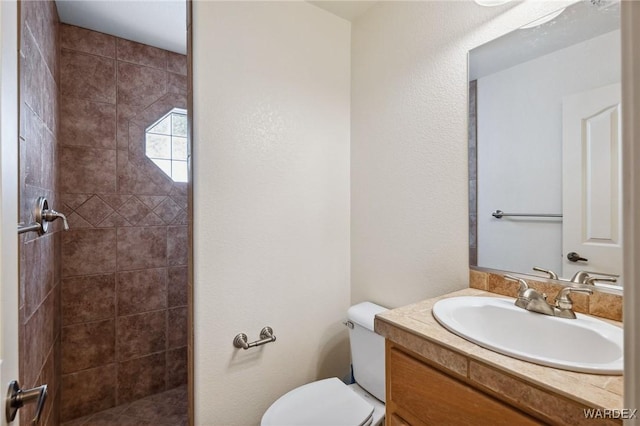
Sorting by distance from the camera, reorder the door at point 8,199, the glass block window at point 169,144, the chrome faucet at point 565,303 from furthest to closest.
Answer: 1. the glass block window at point 169,144
2. the chrome faucet at point 565,303
3. the door at point 8,199

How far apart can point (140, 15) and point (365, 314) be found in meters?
2.23

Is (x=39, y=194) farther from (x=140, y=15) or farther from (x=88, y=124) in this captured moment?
(x=140, y=15)

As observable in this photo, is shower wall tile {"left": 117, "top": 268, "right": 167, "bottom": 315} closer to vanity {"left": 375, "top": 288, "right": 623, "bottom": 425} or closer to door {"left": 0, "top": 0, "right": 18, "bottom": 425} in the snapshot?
door {"left": 0, "top": 0, "right": 18, "bottom": 425}

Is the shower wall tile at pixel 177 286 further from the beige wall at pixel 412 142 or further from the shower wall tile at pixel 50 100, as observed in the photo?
the beige wall at pixel 412 142

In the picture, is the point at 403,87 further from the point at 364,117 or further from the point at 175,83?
the point at 175,83

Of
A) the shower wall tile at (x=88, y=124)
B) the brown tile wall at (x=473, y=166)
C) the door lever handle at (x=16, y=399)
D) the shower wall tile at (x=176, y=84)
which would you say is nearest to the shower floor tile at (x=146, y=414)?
the door lever handle at (x=16, y=399)

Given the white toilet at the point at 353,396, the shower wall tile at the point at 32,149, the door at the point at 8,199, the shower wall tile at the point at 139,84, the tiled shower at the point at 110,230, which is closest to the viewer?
the door at the point at 8,199

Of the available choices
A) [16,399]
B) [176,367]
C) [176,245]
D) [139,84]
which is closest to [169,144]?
[139,84]

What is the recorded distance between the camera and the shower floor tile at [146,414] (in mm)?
1915

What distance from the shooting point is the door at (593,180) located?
0.89 metres

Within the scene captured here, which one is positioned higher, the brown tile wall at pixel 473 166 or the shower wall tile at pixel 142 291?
the brown tile wall at pixel 473 166

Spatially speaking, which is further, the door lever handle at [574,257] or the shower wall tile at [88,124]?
the shower wall tile at [88,124]

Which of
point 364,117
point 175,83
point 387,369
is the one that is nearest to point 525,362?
point 387,369

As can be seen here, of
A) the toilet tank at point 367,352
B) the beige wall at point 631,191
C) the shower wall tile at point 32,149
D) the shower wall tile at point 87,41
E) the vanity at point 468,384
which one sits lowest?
the toilet tank at point 367,352
